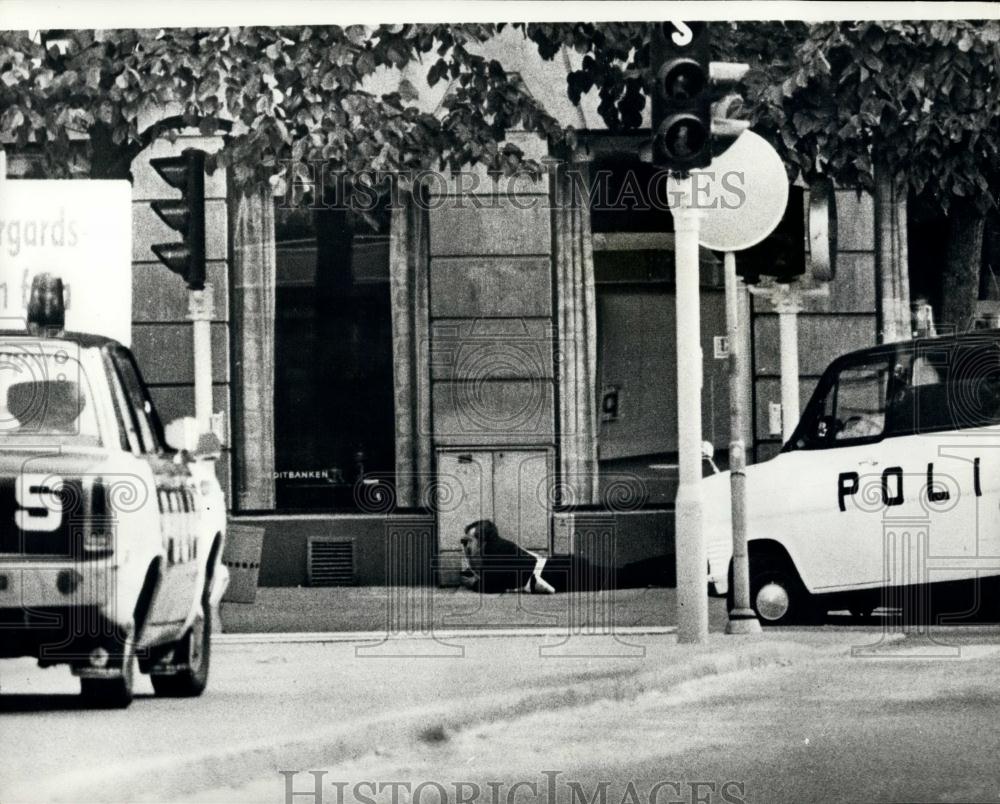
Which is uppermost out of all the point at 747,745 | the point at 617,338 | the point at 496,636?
the point at 617,338

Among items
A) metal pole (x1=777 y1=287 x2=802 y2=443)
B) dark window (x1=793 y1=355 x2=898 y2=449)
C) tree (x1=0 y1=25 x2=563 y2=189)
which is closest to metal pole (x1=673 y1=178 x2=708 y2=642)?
metal pole (x1=777 y1=287 x2=802 y2=443)

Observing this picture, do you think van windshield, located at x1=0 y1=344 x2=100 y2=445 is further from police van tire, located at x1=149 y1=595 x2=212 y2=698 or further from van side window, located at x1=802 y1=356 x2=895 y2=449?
van side window, located at x1=802 y1=356 x2=895 y2=449

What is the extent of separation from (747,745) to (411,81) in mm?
2742

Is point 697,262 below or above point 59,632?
above

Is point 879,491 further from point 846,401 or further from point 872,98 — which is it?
point 872,98

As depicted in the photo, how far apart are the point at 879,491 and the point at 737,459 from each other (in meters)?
0.56

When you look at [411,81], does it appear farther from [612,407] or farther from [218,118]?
[612,407]

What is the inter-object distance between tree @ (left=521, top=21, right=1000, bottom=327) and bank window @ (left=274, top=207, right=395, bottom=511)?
3.44ft

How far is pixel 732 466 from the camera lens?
6.29 m

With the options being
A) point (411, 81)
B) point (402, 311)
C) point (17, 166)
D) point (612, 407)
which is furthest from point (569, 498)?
point (17, 166)

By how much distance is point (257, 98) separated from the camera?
6137 mm

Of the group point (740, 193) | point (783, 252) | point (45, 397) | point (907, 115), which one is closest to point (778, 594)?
point (783, 252)

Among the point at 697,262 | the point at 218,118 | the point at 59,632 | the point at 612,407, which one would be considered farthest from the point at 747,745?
the point at 218,118

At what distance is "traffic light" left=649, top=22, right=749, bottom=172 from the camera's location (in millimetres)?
6125
